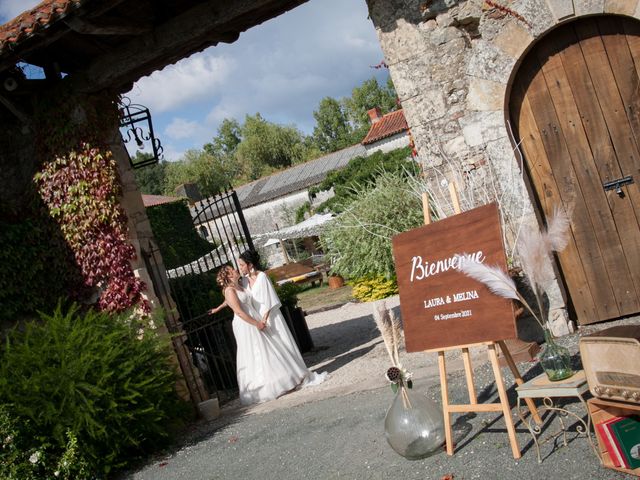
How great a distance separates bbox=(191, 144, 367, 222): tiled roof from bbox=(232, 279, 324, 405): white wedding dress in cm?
2755

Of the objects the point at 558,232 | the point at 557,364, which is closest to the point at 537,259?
the point at 558,232

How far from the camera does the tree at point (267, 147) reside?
60.3 m

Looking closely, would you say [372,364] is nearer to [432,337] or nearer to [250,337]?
[250,337]

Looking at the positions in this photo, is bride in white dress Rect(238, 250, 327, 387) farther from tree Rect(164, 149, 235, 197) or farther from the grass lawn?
tree Rect(164, 149, 235, 197)

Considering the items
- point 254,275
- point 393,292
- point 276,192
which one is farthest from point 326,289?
point 276,192

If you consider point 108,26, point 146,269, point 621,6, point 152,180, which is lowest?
point 146,269

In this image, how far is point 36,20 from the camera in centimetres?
638

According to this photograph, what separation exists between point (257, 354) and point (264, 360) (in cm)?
13

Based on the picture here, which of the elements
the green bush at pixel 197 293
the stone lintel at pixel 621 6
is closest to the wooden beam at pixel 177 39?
the green bush at pixel 197 293

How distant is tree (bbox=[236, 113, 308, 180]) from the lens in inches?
2376

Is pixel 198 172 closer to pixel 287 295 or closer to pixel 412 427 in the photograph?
pixel 287 295

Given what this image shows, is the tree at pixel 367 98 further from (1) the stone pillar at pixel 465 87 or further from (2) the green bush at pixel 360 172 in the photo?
(1) the stone pillar at pixel 465 87

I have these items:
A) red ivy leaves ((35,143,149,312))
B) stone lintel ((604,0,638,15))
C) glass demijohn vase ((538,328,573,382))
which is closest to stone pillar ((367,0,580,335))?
stone lintel ((604,0,638,15))

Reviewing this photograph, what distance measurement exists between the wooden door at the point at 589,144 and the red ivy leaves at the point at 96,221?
4.18 metres
